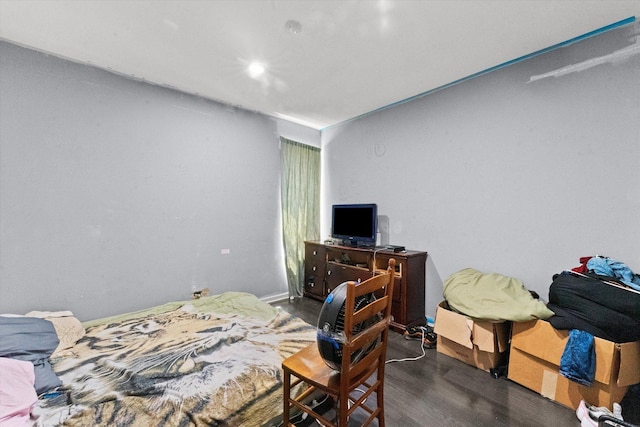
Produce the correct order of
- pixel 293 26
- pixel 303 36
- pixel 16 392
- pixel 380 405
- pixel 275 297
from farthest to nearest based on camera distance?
pixel 275 297
pixel 303 36
pixel 293 26
pixel 380 405
pixel 16 392

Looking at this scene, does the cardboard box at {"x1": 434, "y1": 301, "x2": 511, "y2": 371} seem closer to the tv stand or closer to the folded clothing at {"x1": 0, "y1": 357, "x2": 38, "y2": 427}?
the tv stand

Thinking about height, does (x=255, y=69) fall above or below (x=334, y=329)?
above

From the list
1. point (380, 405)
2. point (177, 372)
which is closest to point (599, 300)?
point (380, 405)

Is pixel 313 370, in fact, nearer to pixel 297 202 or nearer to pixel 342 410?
pixel 342 410

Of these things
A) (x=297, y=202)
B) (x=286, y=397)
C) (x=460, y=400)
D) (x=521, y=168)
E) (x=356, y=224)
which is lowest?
(x=460, y=400)

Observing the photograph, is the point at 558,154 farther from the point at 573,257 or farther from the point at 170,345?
the point at 170,345

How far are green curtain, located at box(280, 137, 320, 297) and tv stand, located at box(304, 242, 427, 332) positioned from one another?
234mm

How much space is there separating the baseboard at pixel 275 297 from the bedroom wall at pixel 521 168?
5.95 feet

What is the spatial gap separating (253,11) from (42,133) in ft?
7.01

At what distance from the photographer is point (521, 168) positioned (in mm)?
2336

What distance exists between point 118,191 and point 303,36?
2.32 meters

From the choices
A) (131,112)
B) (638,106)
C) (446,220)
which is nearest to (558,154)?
(638,106)

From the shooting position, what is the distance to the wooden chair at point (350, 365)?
1.11 m

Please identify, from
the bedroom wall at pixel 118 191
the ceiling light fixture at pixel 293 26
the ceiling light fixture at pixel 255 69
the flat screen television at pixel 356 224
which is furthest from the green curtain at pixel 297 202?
the ceiling light fixture at pixel 293 26
